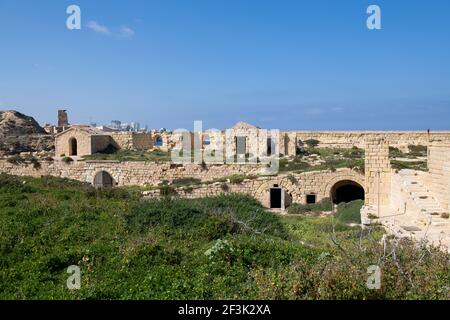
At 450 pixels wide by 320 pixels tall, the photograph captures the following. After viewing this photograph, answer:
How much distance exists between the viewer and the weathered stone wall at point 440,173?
1199cm

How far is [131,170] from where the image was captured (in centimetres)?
2598

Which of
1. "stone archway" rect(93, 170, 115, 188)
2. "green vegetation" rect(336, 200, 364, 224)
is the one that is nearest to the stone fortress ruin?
"stone archway" rect(93, 170, 115, 188)

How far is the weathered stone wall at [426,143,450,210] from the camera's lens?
1199cm

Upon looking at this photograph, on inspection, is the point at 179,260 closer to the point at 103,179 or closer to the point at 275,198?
the point at 275,198

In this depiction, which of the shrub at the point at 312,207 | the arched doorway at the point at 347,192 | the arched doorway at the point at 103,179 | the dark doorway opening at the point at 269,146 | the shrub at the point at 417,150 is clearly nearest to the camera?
the shrub at the point at 312,207

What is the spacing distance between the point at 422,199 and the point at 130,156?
874 inches

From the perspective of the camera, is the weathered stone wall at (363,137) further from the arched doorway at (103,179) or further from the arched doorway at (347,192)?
the arched doorway at (103,179)

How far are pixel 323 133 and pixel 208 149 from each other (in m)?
10.2

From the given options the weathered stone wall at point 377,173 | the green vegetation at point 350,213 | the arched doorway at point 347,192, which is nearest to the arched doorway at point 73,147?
the arched doorway at point 347,192

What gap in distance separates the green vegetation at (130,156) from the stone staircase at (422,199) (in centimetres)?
1683

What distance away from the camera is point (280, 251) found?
7414mm

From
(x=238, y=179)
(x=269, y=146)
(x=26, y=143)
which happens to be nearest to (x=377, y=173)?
(x=238, y=179)

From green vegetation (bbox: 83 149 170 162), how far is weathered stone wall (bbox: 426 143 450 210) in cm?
1766
